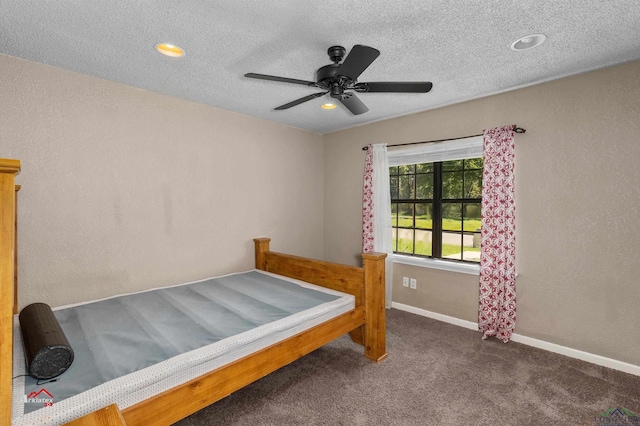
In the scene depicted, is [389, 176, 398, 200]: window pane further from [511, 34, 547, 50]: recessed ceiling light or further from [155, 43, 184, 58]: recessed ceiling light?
[155, 43, 184, 58]: recessed ceiling light

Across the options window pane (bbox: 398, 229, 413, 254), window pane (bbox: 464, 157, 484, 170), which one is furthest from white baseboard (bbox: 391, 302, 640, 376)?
window pane (bbox: 464, 157, 484, 170)

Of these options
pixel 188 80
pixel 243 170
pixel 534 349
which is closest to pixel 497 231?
pixel 534 349

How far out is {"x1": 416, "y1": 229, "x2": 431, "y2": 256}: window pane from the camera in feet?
11.7

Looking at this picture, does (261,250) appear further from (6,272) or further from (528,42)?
(528,42)

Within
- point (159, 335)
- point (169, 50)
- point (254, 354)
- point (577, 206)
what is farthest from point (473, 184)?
point (159, 335)

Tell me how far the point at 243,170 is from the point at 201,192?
23.0 inches

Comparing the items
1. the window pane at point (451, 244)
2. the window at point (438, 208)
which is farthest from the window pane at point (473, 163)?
the window pane at point (451, 244)

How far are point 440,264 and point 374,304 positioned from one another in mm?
1208

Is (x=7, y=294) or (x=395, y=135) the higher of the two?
(x=395, y=135)

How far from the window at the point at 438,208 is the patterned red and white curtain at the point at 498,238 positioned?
1.06 ft

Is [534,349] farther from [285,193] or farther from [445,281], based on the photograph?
[285,193]

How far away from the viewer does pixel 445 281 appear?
3324 mm

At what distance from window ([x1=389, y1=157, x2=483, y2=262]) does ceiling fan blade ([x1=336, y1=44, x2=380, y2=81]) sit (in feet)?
6.76

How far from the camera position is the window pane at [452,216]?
332 cm
